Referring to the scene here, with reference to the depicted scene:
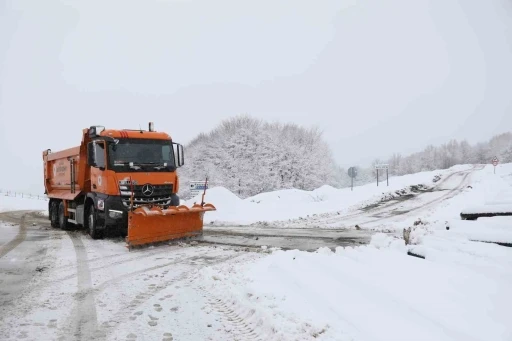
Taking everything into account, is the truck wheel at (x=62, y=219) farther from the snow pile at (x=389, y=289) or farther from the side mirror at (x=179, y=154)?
the snow pile at (x=389, y=289)

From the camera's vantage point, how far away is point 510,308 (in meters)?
3.89

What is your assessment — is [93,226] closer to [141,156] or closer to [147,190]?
[147,190]

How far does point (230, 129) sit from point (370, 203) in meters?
37.4

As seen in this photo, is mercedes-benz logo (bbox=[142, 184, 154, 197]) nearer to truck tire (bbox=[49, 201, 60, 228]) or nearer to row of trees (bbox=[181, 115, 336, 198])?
truck tire (bbox=[49, 201, 60, 228])

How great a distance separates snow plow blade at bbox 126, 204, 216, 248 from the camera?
941 centimetres

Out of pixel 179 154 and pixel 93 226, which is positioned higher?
pixel 179 154

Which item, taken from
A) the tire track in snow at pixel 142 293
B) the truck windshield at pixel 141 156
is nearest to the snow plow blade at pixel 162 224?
the truck windshield at pixel 141 156

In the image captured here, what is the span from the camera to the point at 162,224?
1024 cm

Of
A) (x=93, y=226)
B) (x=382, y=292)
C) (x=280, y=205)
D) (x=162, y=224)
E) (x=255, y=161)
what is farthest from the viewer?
(x=255, y=161)

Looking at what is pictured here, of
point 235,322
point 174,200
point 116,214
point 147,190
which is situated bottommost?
point 235,322

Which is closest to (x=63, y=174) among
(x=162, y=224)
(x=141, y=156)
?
(x=141, y=156)

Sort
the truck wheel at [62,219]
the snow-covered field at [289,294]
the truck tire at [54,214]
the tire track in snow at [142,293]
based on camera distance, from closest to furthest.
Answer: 1. the snow-covered field at [289,294]
2. the tire track in snow at [142,293]
3. the truck wheel at [62,219]
4. the truck tire at [54,214]

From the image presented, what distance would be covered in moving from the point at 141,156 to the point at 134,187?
3.59 ft

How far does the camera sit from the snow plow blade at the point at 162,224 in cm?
941
